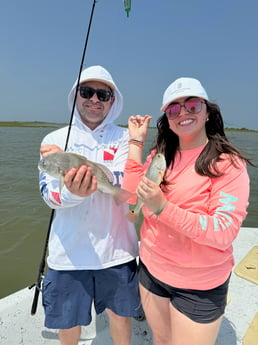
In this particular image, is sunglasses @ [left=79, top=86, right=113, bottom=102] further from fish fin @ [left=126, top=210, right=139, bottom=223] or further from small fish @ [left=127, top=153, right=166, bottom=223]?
fish fin @ [left=126, top=210, right=139, bottom=223]

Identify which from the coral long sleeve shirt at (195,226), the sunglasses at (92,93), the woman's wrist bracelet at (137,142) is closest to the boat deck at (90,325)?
the coral long sleeve shirt at (195,226)

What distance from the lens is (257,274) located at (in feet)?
12.7

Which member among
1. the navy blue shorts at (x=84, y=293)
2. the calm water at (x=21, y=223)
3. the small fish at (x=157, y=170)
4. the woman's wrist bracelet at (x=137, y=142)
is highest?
the woman's wrist bracelet at (x=137, y=142)

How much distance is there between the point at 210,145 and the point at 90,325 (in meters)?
2.59

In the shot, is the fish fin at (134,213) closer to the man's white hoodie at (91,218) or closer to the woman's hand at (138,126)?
the man's white hoodie at (91,218)

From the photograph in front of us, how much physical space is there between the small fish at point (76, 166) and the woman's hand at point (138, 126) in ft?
1.48

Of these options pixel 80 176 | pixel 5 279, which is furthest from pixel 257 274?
pixel 5 279

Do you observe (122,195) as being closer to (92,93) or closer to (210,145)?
(210,145)

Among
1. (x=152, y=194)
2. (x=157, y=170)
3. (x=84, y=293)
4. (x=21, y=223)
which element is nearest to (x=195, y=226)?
(x=152, y=194)

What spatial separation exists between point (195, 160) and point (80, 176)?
35.1 inches

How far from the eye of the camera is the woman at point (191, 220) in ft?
5.86

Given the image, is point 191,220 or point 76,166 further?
point 76,166

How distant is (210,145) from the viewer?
204cm

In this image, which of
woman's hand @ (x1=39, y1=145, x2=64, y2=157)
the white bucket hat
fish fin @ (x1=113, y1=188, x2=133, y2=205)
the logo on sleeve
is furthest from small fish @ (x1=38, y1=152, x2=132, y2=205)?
the white bucket hat
